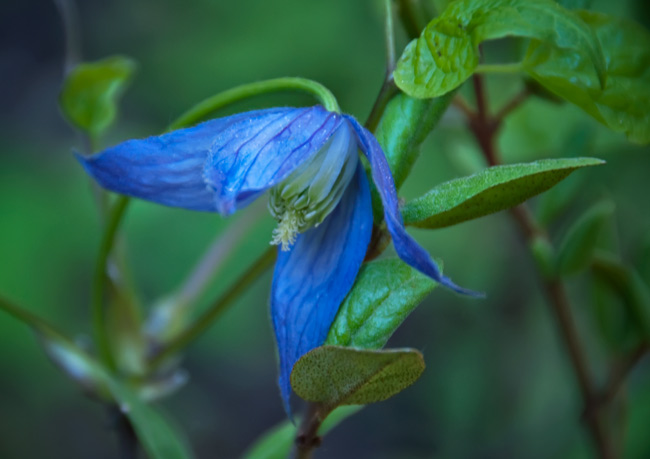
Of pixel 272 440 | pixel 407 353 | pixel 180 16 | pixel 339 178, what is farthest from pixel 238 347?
pixel 407 353

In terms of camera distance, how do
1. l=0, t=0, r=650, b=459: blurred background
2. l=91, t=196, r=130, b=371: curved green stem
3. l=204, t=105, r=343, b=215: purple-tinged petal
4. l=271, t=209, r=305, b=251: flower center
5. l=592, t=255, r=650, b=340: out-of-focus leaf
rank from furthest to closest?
l=0, t=0, r=650, b=459: blurred background, l=592, t=255, r=650, b=340: out-of-focus leaf, l=91, t=196, r=130, b=371: curved green stem, l=271, t=209, r=305, b=251: flower center, l=204, t=105, r=343, b=215: purple-tinged petal

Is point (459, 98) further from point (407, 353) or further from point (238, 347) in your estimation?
point (238, 347)

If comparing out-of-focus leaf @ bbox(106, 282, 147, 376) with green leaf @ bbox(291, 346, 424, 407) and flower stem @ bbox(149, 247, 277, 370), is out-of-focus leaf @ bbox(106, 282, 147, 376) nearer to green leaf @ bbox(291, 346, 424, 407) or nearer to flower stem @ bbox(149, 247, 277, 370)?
flower stem @ bbox(149, 247, 277, 370)

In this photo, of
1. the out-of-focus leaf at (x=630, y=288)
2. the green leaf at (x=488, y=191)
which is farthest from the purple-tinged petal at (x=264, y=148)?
the out-of-focus leaf at (x=630, y=288)

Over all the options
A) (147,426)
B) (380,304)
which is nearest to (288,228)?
(380,304)

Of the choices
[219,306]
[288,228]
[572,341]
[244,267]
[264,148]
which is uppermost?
[264,148]

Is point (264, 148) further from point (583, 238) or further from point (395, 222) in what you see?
point (583, 238)

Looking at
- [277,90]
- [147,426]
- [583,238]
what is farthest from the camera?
[583,238]

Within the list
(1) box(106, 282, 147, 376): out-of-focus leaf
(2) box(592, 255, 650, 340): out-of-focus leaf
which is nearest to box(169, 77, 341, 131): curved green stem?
(1) box(106, 282, 147, 376): out-of-focus leaf
